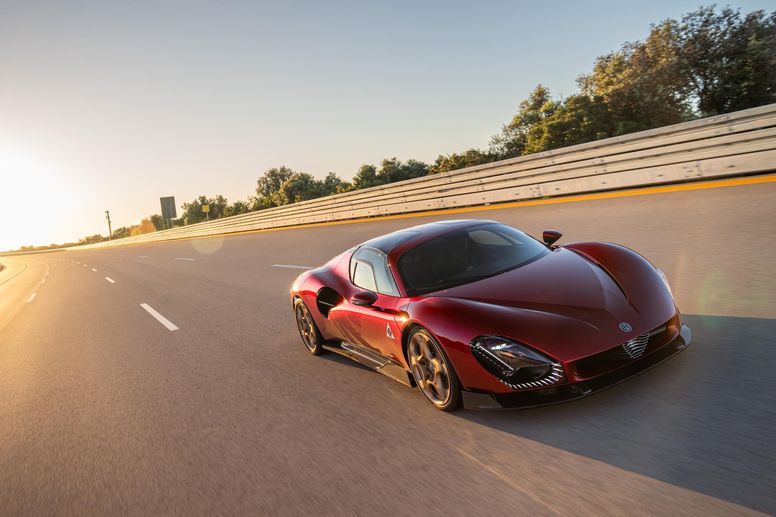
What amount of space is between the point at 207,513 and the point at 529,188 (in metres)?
13.8

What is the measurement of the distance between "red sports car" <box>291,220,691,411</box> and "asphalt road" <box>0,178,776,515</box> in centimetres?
27

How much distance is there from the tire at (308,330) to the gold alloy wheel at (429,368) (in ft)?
6.23

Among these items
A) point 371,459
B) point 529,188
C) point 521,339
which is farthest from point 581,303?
point 529,188

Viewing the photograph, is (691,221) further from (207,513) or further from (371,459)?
(207,513)

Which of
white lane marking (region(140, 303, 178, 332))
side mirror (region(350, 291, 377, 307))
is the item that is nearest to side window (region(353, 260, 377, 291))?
side mirror (region(350, 291, 377, 307))

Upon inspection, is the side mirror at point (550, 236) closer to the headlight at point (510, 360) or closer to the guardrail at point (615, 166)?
the headlight at point (510, 360)

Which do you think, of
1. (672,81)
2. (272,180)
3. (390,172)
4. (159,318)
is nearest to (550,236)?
(159,318)

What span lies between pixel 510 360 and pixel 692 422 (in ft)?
3.31

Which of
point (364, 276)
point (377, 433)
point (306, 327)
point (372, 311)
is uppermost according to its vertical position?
point (364, 276)

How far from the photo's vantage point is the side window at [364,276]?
4.78m

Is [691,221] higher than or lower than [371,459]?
higher

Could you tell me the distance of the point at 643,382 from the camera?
140 inches

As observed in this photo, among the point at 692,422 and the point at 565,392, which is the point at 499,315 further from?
the point at 692,422

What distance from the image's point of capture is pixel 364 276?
16.3ft
